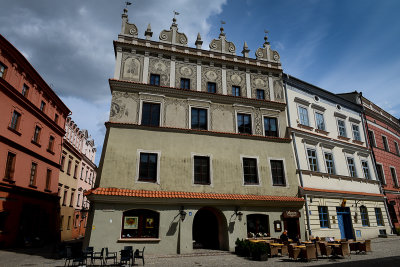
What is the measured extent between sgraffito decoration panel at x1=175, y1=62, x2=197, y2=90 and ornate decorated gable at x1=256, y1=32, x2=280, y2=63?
6439 mm

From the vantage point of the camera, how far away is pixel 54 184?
27531mm

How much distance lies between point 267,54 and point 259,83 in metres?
3.27

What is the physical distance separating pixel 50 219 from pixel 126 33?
2085cm

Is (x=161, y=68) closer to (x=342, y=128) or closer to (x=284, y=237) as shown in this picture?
(x=284, y=237)

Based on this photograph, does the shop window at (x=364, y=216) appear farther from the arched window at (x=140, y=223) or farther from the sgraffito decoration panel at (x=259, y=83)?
the arched window at (x=140, y=223)

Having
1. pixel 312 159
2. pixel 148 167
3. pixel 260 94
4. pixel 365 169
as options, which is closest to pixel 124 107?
pixel 148 167

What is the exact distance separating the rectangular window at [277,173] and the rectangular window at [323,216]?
3.98 metres

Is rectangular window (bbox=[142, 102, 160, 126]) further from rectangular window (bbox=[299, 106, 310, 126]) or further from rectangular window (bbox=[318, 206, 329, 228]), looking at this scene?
rectangular window (bbox=[318, 206, 329, 228])

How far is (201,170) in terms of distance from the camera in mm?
17719

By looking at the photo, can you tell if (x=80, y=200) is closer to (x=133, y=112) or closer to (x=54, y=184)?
(x=54, y=184)

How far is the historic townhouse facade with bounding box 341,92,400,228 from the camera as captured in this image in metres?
26.0

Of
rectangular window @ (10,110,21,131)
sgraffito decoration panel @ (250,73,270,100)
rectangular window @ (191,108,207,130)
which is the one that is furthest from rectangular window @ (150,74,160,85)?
rectangular window @ (10,110,21,131)

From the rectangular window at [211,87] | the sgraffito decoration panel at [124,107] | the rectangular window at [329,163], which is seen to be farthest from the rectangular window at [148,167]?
the rectangular window at [329,163]

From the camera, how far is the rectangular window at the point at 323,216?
779 inches
